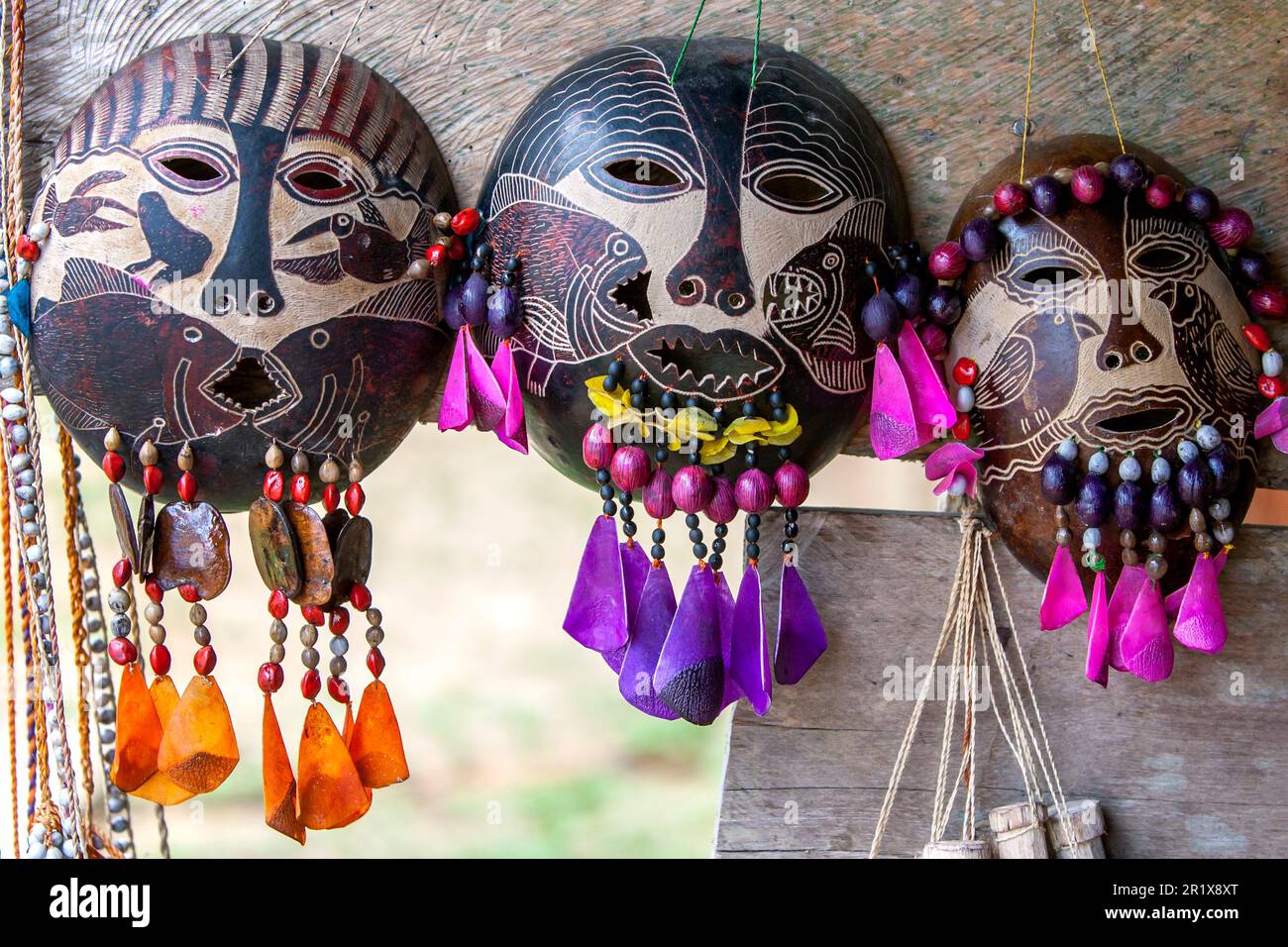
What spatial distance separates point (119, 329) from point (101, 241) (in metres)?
0.09

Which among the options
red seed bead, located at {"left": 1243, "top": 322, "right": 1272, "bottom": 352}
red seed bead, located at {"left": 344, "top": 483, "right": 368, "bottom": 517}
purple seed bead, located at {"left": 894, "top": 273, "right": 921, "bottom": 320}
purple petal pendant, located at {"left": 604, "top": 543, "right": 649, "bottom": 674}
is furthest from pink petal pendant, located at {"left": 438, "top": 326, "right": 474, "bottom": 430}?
red seed bead, located at {"left": 1243, "top": 322, "right": 1272, "bottom": 352}

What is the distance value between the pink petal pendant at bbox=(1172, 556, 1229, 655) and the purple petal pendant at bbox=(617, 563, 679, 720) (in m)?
0.52

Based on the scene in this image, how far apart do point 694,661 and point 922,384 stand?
14.6 inches

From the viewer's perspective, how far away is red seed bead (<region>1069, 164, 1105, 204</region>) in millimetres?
1248

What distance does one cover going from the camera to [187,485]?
123 cm

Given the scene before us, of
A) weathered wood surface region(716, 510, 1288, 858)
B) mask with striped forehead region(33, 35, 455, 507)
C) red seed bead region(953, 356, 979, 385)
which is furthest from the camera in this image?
weathered wood surface region(716, 510, 1288, 858)

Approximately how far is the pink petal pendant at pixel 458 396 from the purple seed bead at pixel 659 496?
202 millimetres

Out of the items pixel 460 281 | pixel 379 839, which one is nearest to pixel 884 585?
pixel 460 281

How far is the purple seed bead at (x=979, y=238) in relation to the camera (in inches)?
50.2

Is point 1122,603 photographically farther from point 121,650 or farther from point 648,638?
point 121,650

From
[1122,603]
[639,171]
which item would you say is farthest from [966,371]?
[639,171]

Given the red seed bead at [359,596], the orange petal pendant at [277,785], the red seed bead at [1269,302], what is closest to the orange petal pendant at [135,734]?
the orange petal pendant at [277,785]

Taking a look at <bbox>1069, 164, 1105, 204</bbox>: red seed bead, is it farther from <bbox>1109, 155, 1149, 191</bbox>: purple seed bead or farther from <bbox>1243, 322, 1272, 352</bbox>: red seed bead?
→ <bbox>1243, 322, 1272, 352</bbox>: red seed bead

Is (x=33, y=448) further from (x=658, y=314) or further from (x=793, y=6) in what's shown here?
(x=793, y=6)
